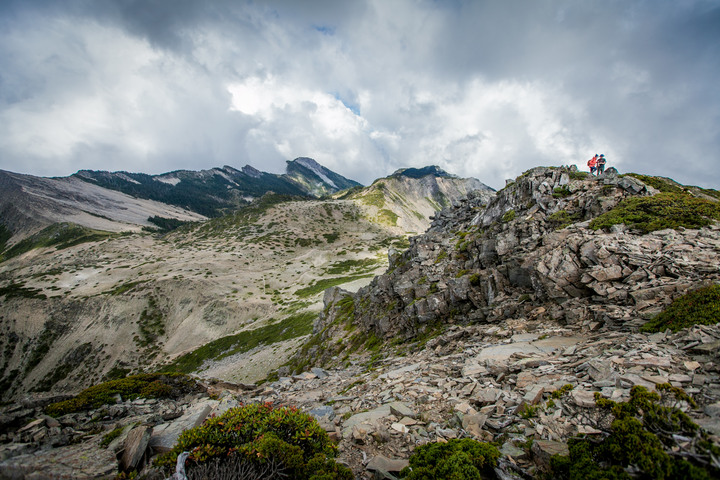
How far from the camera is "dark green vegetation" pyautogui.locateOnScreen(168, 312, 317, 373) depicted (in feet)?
168

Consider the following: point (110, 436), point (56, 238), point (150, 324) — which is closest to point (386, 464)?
point (110, 436)

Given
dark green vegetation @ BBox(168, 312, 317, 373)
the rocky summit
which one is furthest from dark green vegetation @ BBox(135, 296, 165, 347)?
the rocky summit

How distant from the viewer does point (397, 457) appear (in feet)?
27.1

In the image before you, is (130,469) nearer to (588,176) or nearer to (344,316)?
A: (344,316)

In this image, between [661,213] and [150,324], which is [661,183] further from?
[150,324]

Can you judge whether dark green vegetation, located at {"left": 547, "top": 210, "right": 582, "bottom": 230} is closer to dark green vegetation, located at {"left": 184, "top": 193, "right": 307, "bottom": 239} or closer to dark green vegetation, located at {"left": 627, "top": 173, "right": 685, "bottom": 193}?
dark green vegetation, located at {"left": 627, "top": 173, "right": 685, "bottom": 193}

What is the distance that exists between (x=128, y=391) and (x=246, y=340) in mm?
43184

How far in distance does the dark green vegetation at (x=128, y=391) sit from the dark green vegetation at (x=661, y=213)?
92.8 ft

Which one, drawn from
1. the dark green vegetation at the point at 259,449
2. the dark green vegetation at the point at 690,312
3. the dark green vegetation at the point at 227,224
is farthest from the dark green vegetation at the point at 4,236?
the dark green vegetation at the point at 690,312

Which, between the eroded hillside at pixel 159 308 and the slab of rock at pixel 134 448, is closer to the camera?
the slab of rock at pixel 134 448

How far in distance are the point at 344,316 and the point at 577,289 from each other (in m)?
26.5

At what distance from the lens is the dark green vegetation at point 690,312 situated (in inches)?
362

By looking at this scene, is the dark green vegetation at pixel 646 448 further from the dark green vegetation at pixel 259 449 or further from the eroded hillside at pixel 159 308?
the eroded hillside at pixel 159 308

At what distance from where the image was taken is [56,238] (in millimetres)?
151500
